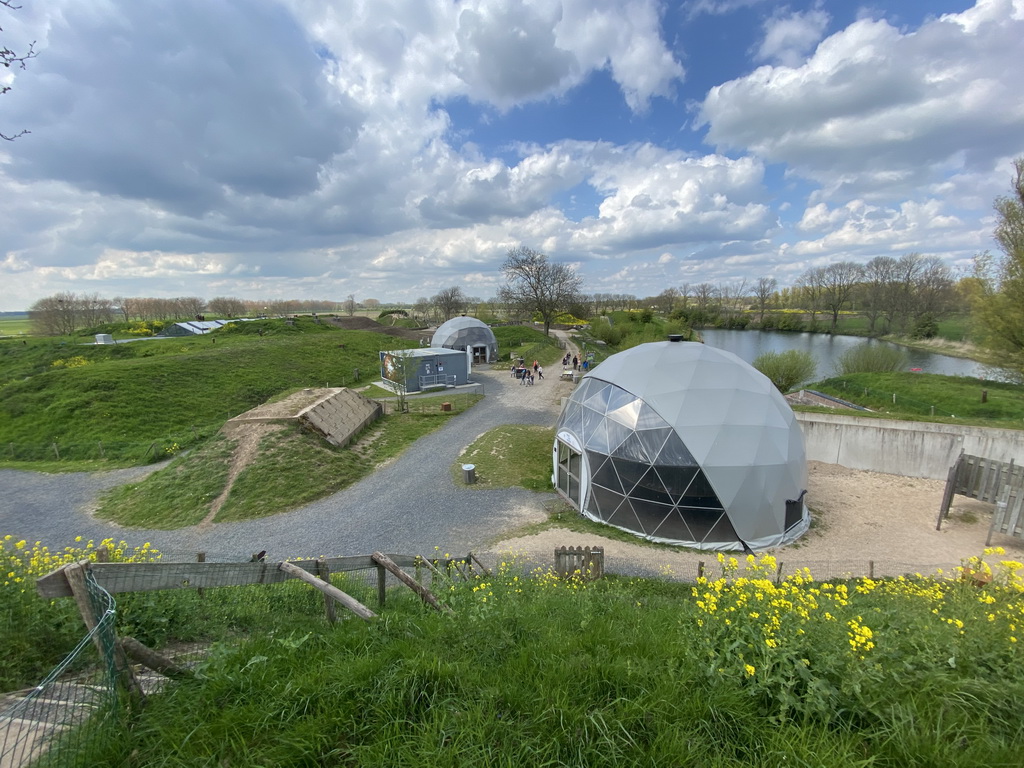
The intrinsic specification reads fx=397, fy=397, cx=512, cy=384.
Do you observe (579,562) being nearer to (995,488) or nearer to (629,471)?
(629,471)

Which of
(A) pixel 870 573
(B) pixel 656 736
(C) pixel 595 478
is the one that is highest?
(B) pixel 656 736

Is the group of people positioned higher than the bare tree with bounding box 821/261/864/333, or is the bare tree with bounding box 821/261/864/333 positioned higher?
the bare tree with bounding box 821/261/864/333

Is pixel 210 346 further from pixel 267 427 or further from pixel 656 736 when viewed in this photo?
pixel 656 736

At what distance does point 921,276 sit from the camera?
54.9m

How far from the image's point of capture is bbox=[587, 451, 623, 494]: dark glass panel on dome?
12.7 meters

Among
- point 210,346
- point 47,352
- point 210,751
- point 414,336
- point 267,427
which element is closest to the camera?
point 210,751

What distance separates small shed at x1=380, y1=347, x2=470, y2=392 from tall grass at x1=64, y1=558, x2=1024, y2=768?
27232mm

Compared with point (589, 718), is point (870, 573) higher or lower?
lower

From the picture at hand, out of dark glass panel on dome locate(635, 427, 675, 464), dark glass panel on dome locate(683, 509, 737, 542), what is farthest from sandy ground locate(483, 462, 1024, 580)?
dark glass panel on dome locate(635, 427, 675, 464)

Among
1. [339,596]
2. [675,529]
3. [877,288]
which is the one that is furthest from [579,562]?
[877,288]

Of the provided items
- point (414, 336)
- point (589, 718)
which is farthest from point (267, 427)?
point (414, 336)

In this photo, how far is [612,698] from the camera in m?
2.85

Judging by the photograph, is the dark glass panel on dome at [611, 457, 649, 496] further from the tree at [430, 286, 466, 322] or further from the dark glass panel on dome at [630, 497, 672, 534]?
the tree at [430, 286, 466, 322]

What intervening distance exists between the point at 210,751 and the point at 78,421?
97.9 ft
